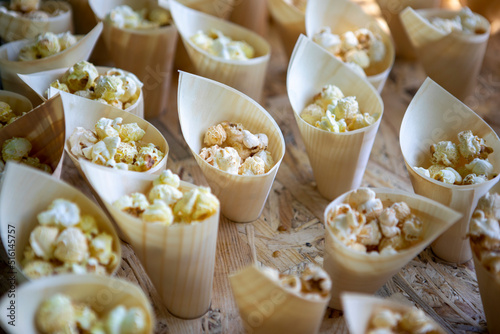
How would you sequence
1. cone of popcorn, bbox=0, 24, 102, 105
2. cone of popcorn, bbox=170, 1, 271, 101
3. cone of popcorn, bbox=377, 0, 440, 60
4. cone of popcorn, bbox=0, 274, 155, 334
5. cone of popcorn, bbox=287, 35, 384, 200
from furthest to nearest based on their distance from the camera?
cone of popcorn, bbox=377, 0, 440, 60
cone of popcorn, bbox=170, 1, 271, 101
cone of popcorn, bbox=0, 24, 102, 105
cone of popcorn, bbox=287, 35, 384, 200
cone of popcorn, bbox=0, 274, 155, 334

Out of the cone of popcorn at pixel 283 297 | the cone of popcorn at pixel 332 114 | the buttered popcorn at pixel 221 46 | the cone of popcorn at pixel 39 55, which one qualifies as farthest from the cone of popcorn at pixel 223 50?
the cone of popcorn at pixel 283 297

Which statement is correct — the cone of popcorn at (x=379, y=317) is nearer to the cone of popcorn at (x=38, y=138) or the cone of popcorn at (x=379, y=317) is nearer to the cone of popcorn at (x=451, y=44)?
the cone of popcorn at (x=38, y=138)

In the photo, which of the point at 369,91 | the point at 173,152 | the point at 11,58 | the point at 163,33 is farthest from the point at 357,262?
the point at 11,58

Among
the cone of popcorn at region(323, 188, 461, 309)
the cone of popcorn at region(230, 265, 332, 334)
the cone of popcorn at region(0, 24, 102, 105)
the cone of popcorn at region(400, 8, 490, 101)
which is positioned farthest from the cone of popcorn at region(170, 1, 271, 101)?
the cone of popcorn at region(230, 265, 332, 334)

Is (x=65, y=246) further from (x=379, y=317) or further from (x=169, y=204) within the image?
(x=379, y=317)

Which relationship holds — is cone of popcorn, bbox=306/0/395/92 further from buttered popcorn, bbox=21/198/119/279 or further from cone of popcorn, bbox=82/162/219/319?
buttered popcorn, bbox=21/198/119/279

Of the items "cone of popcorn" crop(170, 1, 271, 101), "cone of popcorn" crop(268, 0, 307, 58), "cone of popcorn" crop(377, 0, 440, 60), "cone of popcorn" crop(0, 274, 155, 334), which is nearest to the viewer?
"cone of popcorn" crop(0, 274, 155, 334)
